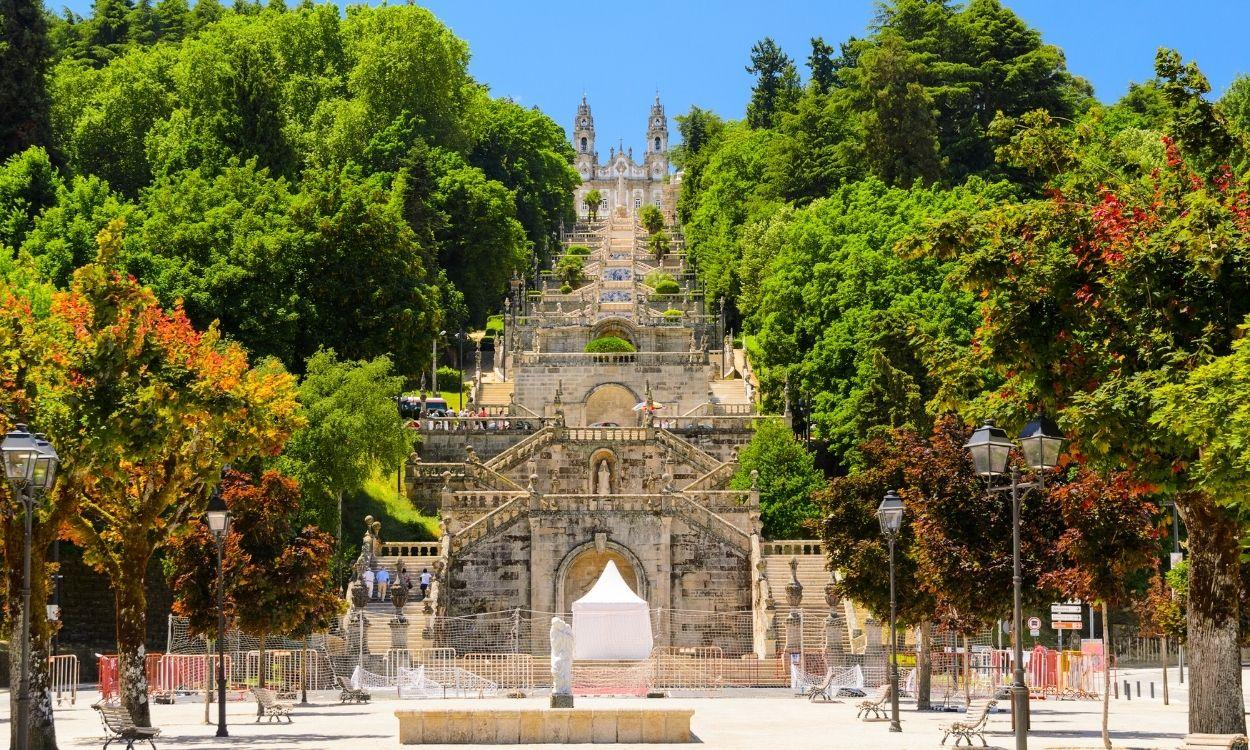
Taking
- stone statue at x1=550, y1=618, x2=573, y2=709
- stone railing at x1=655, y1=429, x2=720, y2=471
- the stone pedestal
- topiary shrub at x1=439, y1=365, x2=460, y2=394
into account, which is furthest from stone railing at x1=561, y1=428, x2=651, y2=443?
stone statue at x1=550, y1=618, x2=573, y2=709

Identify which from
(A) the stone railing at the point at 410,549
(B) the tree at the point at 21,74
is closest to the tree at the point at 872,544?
(A) the stone railing at the point at 410,549

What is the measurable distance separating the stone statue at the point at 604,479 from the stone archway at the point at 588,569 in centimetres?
677

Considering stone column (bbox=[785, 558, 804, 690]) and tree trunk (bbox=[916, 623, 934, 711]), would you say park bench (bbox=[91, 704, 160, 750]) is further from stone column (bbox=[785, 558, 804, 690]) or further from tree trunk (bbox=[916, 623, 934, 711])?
stone column (bbox=[785, 558, 804, 690])

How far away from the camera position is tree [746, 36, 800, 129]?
452 ft

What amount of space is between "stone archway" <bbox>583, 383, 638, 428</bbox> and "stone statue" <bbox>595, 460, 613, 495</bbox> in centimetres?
1387

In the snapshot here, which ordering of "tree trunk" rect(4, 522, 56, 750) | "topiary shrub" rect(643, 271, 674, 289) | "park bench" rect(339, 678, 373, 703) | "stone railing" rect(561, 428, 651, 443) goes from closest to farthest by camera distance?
"tree trunk" rect(4, 522, 56, 750) → "park bench" rect(339, 678, 373, 703) → "stone railing" rect(561, 428, 651, 443) → "topiary shrub" rect(643, 271, 674, 289)

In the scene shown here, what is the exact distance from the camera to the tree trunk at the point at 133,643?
29141 mm

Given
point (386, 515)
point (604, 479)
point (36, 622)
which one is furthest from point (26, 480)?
point (604, 479)

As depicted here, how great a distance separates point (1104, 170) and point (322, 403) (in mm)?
32111

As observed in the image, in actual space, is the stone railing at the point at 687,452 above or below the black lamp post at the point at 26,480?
above

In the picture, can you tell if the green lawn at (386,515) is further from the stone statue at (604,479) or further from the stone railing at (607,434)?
the stone statue at (604,479)

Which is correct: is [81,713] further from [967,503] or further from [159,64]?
[159,64]

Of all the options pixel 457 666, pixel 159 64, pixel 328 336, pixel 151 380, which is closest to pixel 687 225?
pixel 159 64

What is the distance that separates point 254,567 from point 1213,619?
19993mm
